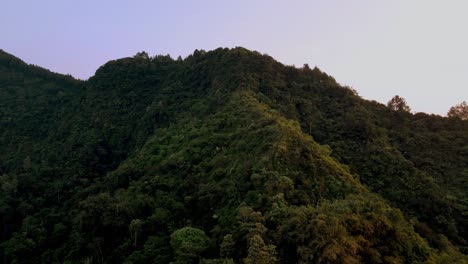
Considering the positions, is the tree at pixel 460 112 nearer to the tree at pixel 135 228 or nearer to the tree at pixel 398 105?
the tree at pixel 398 105

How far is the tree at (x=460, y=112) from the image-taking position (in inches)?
1565

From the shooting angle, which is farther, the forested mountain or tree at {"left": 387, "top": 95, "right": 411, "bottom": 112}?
tree at {"left": 387, "top": 95, "right": 411, "bottom": 112}

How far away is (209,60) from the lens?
4697 centimetres

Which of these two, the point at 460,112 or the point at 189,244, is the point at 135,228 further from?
the point at 460,112

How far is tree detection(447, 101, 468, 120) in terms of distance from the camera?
39750mm

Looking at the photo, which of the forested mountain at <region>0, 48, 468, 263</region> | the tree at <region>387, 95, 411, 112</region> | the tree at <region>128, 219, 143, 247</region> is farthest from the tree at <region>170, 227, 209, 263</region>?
the tree at <region>387, 95, 411, 112</region>

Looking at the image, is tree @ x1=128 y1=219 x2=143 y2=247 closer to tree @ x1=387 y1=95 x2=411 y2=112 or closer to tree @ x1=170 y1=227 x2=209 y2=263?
tree @ x1=170 y1=227 x2=209 y2=263

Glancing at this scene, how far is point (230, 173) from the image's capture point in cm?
2273

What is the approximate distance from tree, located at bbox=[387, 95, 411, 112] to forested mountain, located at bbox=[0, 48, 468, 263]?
1.75 m

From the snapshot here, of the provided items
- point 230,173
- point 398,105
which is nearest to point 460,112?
point 398,105

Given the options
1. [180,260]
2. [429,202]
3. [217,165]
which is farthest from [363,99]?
[180,260]

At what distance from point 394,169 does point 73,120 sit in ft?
124

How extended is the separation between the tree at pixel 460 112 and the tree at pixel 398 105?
4.15 metres

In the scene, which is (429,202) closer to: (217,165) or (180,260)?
(217,165)
